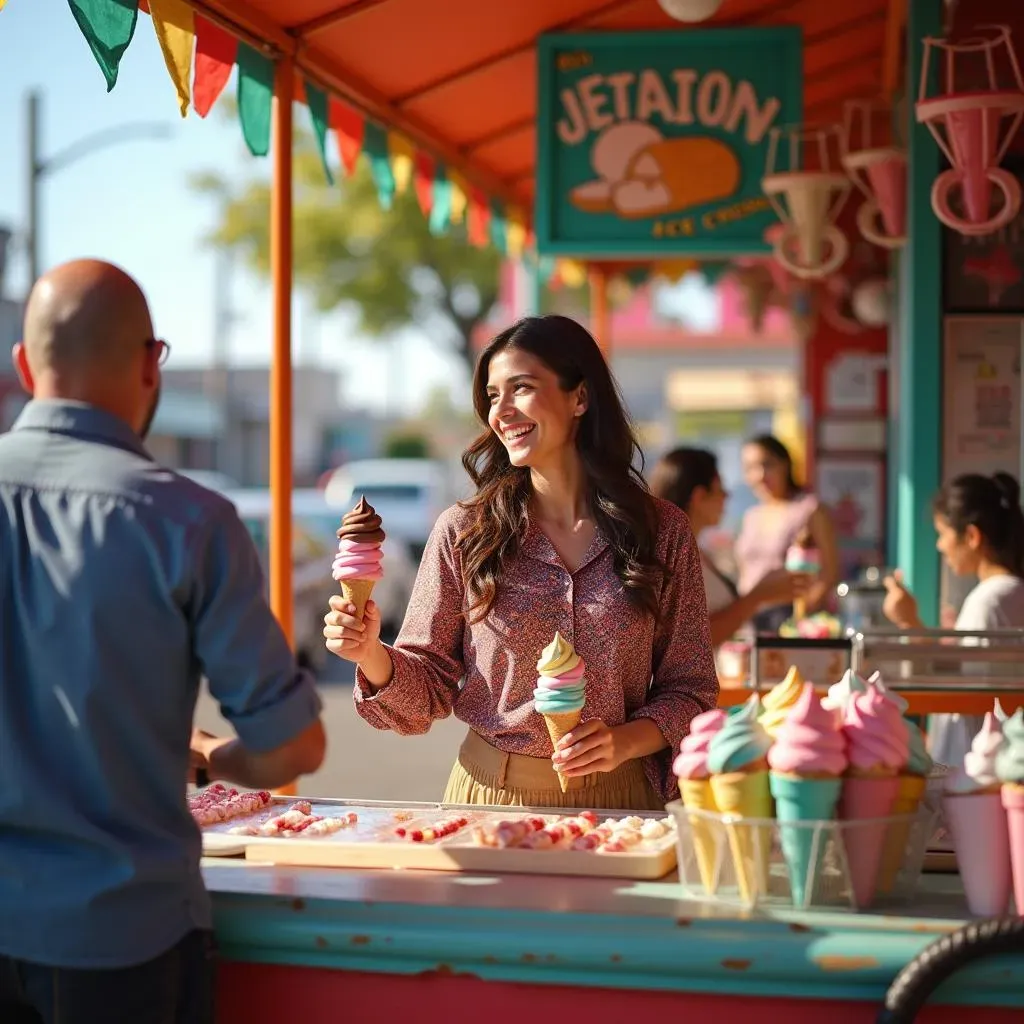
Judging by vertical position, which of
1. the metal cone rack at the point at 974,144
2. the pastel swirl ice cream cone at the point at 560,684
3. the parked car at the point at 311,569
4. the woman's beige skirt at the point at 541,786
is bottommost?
the parked car at the point at 311,569

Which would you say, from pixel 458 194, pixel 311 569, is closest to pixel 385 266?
pixel 311 569

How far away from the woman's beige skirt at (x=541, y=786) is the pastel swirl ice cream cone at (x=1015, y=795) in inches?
43.0

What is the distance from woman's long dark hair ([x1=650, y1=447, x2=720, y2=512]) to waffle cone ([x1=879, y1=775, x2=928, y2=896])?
12.3 feet

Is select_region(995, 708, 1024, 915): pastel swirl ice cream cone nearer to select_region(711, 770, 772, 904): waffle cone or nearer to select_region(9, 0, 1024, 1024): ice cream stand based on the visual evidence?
select_region(9, 0, 1024, 1024): ice cream stand

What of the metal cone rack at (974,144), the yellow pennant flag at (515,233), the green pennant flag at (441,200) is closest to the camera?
the metal cone rack at (974,144)

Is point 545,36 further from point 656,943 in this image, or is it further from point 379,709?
point 656,943

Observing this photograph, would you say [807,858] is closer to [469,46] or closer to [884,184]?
[884,184]

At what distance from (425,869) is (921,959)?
2.90ft

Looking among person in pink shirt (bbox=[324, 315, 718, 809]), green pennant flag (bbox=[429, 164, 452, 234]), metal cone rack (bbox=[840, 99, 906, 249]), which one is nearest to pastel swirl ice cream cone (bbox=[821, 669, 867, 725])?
person in pink shirt (bbox=[324, 315, 718, 809])

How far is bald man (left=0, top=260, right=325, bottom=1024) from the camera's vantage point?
79.3 inches

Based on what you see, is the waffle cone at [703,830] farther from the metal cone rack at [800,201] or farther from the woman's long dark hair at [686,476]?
the metal cone rack at [800,201]

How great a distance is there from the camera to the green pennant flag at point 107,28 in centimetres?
385

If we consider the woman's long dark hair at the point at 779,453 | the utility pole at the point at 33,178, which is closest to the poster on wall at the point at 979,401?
the woman's long dark hair at the point at 779,453

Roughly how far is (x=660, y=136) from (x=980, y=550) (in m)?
2.81
